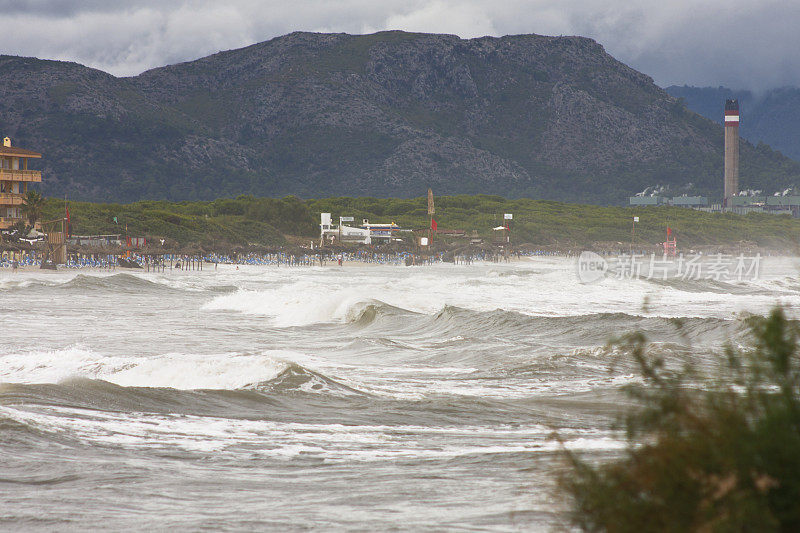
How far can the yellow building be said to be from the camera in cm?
6519

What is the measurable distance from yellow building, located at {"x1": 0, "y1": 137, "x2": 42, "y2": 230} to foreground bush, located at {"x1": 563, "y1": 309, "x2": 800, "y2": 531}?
6866 cm

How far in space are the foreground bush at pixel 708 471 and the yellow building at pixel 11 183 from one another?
6866 cm

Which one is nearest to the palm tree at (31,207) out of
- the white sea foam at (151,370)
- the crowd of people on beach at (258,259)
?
the crowd of people on beach at (258,259)

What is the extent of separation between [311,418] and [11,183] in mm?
63519

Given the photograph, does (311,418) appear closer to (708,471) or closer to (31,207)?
(708,471)

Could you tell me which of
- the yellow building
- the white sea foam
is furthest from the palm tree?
the white sea foam

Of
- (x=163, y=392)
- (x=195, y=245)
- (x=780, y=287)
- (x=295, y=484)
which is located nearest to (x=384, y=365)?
(x=163, y=392)

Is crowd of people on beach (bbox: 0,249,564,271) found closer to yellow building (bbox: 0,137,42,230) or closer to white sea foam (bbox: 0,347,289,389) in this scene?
yellow building (bbox: 0,137,42,230)

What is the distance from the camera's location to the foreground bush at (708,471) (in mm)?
3336

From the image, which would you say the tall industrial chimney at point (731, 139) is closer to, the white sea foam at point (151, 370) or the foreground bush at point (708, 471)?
the white sea foam at point (151, 370)

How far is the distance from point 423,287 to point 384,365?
1112 inches

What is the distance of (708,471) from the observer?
3443 millimetres

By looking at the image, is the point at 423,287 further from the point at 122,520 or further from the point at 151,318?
the point at 122,520

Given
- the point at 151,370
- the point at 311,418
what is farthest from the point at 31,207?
the point at 311,418
